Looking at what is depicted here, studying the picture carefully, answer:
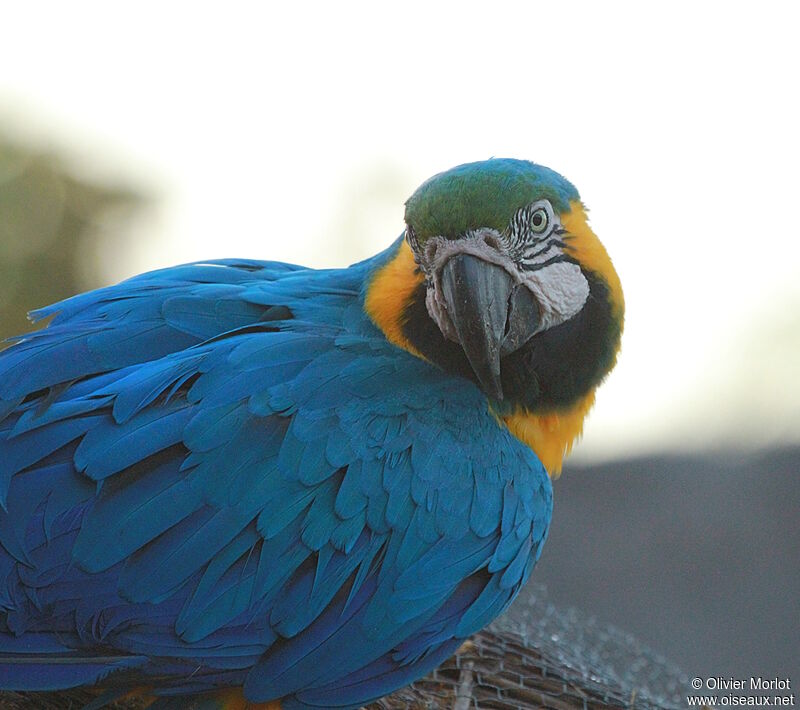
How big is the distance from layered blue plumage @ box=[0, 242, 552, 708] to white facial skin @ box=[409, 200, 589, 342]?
194 millimetres

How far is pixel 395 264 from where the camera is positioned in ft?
6.39

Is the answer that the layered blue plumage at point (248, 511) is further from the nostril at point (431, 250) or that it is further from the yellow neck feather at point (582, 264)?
the nostril at point (431, 250)

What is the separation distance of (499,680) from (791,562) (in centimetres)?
216

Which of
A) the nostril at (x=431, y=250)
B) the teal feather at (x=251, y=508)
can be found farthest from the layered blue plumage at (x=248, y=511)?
the nostril at (x=431, y=250)

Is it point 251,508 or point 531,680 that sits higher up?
point 251,508

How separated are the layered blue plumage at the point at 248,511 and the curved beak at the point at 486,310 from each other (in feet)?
0.42

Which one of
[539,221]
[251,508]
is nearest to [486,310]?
[539,221]

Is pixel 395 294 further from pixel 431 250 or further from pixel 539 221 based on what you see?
pixel 539 221

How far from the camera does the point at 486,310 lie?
1723 millimetres

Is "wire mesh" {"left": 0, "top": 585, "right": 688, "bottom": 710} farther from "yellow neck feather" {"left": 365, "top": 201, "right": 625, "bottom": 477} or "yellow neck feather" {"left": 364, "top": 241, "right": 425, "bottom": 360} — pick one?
"yellow neck feather" {"left": 364, "top": 241, "right": 425, "bottom": 360}

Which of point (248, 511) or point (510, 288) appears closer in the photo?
point (248, 511)

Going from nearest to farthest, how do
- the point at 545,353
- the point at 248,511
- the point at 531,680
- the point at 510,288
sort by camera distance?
the point at 248,511
the point at 510,288
the point at 545,353
the point at 531,680

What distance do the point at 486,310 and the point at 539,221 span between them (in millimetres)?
221

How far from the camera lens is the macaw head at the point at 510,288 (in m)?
1.73
